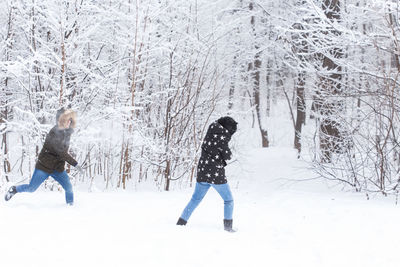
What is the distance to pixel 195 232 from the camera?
4.23 m

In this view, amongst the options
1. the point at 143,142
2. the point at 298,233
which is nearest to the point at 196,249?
the point at 298,233

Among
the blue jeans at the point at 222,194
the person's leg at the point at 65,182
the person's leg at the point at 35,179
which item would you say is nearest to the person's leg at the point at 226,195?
the blue jeans at the point at 222,194

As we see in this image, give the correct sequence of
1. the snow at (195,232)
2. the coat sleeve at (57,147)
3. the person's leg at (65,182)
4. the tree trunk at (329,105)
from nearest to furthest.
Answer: the snow at (195,232), the coat sleeve at (57,147), the person's leg at (65,182), the tree trunk at (329,105)

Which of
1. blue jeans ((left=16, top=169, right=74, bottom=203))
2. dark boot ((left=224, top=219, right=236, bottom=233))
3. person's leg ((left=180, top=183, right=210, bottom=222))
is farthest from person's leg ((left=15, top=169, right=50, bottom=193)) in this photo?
dark boot ((left=224, top=219, right=236, bottom=233))

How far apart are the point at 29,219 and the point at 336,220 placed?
3691 mm

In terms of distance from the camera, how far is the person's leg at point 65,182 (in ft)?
16.2

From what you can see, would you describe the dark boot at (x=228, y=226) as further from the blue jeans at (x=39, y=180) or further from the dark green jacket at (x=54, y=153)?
the blue jeans at (x=39, y=180)

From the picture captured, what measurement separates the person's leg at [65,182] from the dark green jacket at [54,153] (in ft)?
0.34

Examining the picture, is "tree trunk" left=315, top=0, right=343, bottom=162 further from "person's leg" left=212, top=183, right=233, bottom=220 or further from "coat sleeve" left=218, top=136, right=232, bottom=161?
"person's leg" left=212, top=183, right=233, bottom=220

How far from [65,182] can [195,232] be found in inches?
77.4

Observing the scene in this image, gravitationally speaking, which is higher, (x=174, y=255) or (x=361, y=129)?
(x=361, y=129)

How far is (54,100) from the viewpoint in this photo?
627 centimetres

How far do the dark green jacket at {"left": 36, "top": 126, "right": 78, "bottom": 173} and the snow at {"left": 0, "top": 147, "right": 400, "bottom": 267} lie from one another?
0.56 metres

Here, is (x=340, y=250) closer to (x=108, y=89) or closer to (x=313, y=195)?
(x=313, y=195)
